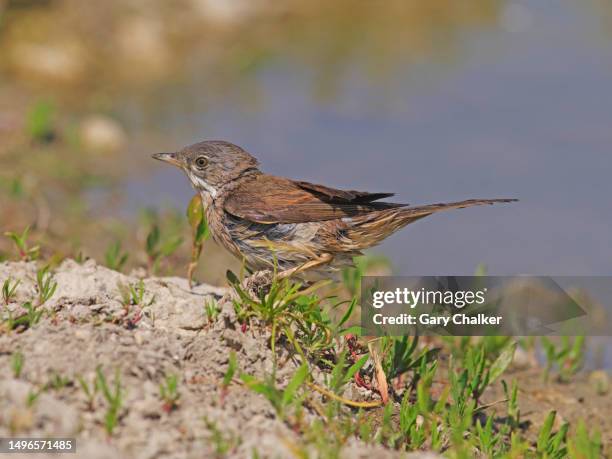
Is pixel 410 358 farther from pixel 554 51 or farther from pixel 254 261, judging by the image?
pixel 554 51

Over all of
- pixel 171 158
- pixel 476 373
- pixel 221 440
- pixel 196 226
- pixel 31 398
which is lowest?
pixel 221 440

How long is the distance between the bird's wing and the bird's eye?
50 centimetres

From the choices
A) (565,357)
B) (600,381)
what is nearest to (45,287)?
(565,357)

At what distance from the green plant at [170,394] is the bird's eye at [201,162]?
7.83 feet

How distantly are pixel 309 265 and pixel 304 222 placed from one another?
1.11 ft

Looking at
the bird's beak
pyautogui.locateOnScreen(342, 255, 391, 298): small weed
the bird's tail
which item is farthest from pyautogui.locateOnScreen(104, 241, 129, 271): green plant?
the bird's tail

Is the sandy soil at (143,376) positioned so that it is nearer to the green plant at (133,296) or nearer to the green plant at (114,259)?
the green plant at (133,296)

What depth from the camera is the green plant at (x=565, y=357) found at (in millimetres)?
6723

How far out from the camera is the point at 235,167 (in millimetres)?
6340

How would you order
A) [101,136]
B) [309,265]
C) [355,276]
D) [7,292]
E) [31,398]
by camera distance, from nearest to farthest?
1. [31,398]
2. [7,292]
3. [309,265]
4. [355,276]
5. [101,136]

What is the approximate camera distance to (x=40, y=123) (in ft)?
35.1

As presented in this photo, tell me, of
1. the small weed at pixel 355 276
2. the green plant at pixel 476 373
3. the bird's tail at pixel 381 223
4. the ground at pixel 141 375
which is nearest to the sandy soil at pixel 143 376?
the ground at pixel 141 375

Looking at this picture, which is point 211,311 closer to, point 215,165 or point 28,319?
point 28,319

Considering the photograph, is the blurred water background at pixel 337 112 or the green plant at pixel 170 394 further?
the blurred water background at pixel 337 112
